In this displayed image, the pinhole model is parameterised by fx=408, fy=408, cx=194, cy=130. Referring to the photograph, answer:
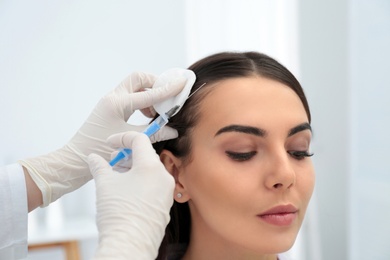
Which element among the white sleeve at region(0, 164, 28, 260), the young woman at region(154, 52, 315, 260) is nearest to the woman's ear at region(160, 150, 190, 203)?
the young woman at region(154, 52, 315, 260)

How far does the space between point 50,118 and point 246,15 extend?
1343mm

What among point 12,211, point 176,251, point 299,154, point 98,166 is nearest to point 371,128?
point 299,154

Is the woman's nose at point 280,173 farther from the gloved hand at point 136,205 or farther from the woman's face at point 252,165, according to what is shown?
the gloved hand at point 136,205

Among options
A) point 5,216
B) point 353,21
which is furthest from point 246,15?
point 5,216

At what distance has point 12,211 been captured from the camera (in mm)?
1177

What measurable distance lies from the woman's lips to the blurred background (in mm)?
1356

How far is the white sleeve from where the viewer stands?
3.83ft

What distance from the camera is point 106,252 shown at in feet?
2.65

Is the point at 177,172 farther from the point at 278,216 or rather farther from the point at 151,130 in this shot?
the point at 278,216

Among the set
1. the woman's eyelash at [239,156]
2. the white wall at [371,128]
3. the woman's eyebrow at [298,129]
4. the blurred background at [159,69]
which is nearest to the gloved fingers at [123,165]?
the woman's eyelash at [239,156]

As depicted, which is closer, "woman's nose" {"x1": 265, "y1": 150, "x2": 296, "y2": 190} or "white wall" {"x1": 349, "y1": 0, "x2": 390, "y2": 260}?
"woman's nose" {"x1": 265, "y1": 150, "x2": 296, "y2": 190}

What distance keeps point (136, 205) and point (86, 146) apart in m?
0.46

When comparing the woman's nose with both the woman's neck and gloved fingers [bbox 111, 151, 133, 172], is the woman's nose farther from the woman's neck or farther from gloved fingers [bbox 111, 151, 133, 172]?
gloved fingers [bbox 111, 151, 133, 172]

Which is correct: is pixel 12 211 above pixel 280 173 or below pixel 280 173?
below
